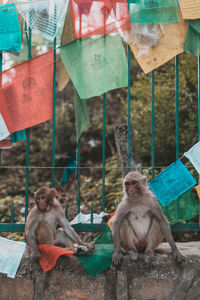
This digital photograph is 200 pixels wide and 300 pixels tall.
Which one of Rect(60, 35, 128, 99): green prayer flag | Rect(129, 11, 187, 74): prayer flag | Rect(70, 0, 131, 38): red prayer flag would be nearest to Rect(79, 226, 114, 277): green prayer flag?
Rect(60, 35, 128, 99): green prayer flag

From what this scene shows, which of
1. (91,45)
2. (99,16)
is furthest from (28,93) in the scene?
(99,16)

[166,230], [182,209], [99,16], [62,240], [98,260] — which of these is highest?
[99,16]

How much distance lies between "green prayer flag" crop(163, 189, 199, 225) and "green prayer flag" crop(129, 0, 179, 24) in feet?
6.25

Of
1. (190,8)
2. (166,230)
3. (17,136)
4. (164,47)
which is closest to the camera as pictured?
(166,230)

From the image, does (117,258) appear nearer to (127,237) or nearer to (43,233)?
(127,237)

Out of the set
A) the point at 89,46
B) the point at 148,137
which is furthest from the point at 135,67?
the point at 89,46

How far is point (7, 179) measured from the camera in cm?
927

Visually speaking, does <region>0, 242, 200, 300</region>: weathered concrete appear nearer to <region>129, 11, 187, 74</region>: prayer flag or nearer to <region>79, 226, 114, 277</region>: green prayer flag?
<region>79, 226, 114, 277</region>: green prayer flag

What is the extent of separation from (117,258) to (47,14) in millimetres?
2661

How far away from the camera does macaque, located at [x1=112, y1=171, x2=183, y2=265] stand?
12.5 feet

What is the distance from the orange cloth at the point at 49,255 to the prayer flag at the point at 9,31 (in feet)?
7.05

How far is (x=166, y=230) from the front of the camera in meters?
3.79

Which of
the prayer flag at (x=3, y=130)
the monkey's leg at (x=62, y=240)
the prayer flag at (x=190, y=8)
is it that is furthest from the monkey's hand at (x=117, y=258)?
the prayer flag at (x=190, y=8)

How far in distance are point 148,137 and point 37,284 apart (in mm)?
4520
